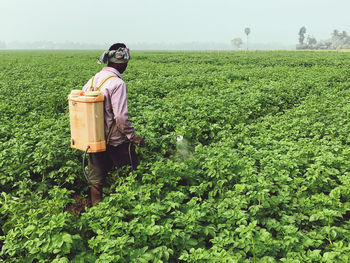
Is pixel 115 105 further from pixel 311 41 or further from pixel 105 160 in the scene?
pixel 311 41

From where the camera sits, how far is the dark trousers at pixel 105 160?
159 inches

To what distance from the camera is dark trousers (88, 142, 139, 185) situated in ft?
13.2

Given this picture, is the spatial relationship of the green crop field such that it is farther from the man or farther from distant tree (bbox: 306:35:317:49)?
distant tree (bbox: 306:35:317:49)

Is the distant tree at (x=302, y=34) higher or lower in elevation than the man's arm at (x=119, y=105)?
higher

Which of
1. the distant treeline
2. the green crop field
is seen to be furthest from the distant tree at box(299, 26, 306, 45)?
the green crop field

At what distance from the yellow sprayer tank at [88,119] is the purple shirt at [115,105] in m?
0.16

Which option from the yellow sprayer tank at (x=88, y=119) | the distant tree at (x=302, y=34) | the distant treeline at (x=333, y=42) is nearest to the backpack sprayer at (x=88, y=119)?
the yellow sprayer tank at (x=88, y=119)

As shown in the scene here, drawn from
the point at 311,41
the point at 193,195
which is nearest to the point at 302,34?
the point at 311,41

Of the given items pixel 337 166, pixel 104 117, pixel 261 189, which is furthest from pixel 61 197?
pixel 337 166

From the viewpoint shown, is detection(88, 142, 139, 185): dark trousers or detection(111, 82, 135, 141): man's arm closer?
detection(111, 82, 135, 141): man's arm

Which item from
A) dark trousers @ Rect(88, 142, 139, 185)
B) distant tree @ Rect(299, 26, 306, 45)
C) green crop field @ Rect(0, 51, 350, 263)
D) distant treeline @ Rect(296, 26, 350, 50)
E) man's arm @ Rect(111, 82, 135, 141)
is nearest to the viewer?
green crop field @ Rect(0, 51, 350, 263)

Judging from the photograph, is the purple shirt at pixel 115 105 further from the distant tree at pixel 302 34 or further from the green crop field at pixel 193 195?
the distant tree at pixel 302 34

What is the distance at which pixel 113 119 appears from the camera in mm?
3852

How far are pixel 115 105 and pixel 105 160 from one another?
3.02 ft
